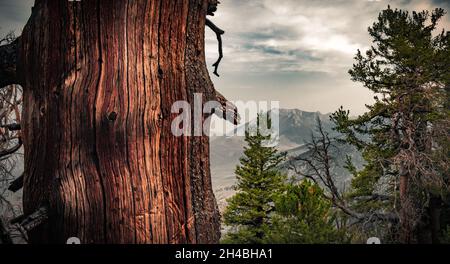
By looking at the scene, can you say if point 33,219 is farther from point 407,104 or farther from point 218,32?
point 407,104

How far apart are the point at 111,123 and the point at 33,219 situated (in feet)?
2.43

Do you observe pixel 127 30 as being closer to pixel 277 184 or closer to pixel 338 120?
pixel 338 120

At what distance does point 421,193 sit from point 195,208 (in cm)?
1107

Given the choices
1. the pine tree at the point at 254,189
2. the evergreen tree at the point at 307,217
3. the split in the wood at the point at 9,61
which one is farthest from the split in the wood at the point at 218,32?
the pine tree at the point at 254,189

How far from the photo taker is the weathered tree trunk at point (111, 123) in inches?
79.6

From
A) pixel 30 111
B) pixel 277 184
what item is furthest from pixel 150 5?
pixel 277 184

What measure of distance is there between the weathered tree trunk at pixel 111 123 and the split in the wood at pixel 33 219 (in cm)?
5

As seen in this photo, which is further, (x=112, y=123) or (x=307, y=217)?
(x=307, y=217)

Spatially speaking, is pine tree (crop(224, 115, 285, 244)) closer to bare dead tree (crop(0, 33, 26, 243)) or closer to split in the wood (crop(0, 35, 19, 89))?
bare dead tree (crop(0, 33, 26, 243))

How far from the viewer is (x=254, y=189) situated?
17766 mm

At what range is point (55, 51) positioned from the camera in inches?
85.1

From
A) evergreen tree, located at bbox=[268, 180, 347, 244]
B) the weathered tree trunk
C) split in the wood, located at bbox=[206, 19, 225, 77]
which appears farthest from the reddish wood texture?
evergreen tree, located at bbox=[268, 180, 347, 244]

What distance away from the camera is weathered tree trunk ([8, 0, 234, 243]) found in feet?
6.63

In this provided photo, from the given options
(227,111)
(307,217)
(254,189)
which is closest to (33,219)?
(227,111)
